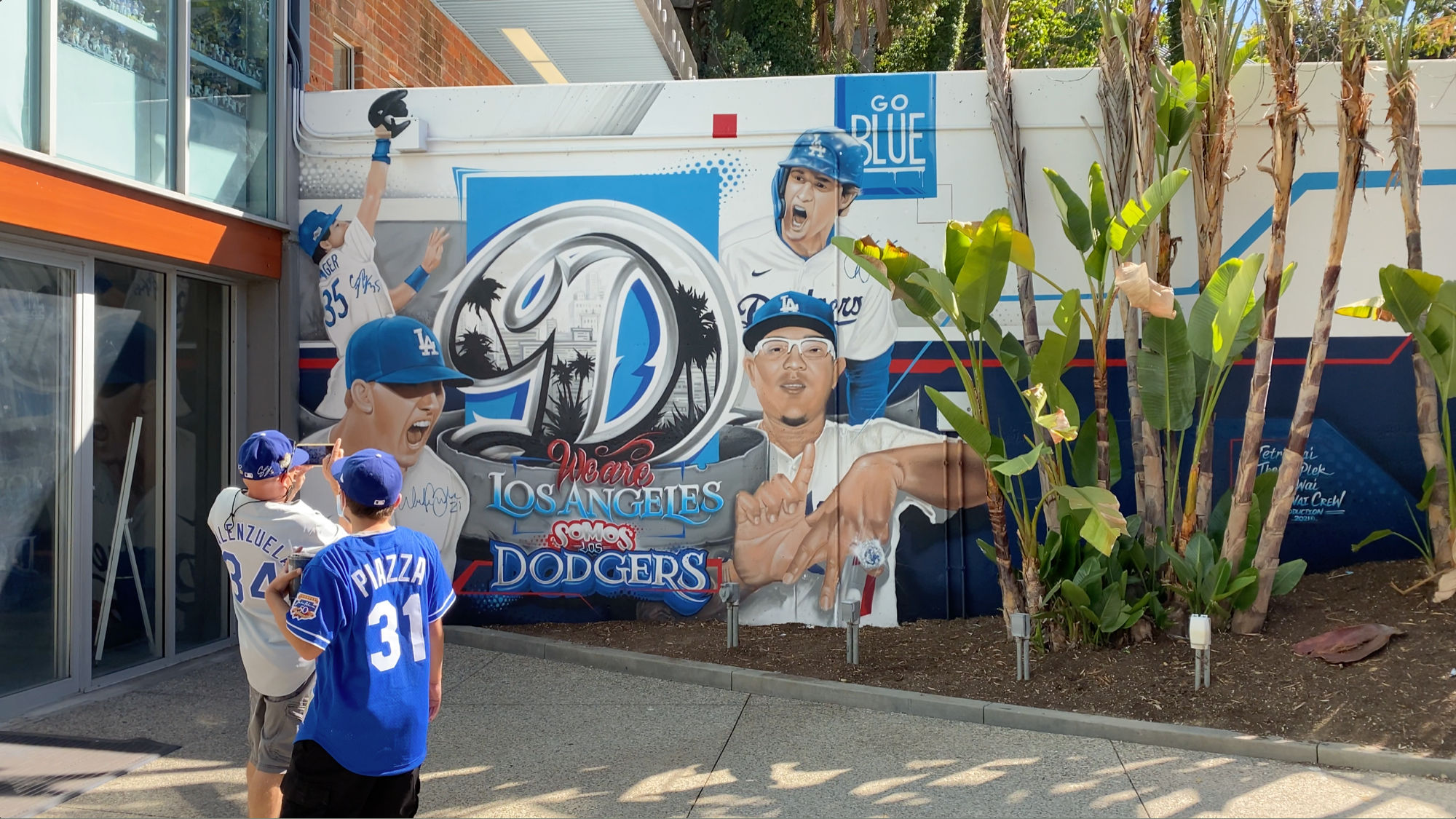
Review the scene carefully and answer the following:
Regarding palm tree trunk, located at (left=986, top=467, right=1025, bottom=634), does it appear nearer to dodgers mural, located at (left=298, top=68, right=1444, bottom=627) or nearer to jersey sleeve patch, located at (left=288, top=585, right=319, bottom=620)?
dodgers mural, located at (left=298, top=68, right=1444, bottom=627)

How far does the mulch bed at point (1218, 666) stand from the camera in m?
5.88

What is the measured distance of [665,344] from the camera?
851 centimetres

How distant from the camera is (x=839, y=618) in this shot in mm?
8281

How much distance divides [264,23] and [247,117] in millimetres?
829

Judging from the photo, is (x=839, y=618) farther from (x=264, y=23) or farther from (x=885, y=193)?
(x=264, y=23)

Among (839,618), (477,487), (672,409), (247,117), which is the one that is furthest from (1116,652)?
(247,117)

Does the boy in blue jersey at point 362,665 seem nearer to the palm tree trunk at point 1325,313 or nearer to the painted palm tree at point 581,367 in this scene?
the painted palm tree at point 581,367

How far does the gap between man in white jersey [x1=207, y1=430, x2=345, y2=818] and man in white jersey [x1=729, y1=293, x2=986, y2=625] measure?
15.2ft

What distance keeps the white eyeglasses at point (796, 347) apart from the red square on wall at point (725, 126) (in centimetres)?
163

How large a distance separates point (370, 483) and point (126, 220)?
4.47 meters

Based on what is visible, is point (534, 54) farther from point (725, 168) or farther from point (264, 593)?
point (264, 593)

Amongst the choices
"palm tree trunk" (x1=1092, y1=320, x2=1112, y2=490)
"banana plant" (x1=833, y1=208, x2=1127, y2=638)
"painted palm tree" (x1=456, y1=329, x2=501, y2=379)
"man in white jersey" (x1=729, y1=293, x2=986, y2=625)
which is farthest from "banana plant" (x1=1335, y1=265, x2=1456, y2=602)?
"painted palm tree" (x1=456, y1=329, x2=501, y2=379)

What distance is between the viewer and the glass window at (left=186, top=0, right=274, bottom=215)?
7648 mm

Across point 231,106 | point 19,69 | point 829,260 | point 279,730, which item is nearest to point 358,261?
point 231,106
